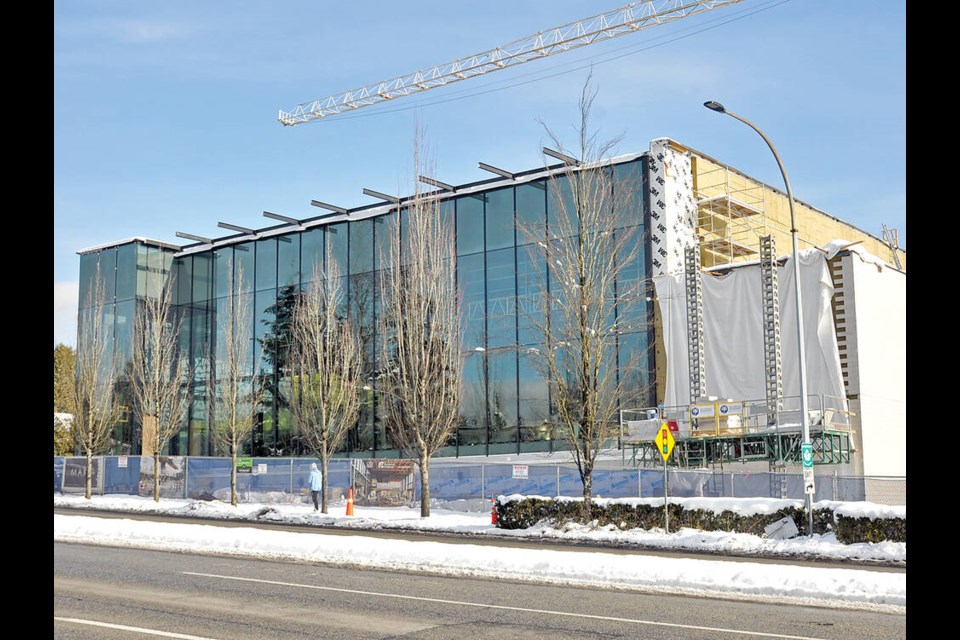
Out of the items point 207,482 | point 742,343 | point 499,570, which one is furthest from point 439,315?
point 499,570

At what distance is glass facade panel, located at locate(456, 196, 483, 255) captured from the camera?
140ft

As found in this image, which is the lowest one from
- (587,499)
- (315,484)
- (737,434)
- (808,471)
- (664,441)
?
(315,484)

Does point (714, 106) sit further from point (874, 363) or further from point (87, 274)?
point (87, 274)

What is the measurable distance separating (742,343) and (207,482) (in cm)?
2292

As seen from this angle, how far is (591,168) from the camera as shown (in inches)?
1176

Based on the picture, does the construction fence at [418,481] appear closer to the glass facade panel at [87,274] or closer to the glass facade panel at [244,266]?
the glass facade panel at [87,274]

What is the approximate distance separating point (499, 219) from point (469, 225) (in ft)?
5.21

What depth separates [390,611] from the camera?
12102 mm

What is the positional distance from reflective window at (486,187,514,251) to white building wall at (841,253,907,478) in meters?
13.7

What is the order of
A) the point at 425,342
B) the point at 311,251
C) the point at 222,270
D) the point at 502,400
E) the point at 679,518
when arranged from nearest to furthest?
the point at 679,518
the point at 425,342
the point at 502,400
the point at 311,251
the point at 222,270

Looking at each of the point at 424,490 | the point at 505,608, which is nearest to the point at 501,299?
the point at 424,490

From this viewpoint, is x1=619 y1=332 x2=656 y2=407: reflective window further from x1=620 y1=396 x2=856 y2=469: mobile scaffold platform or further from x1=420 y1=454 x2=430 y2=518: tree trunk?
x1=420 y1=454 x2=430 y2=518: tree trunk
